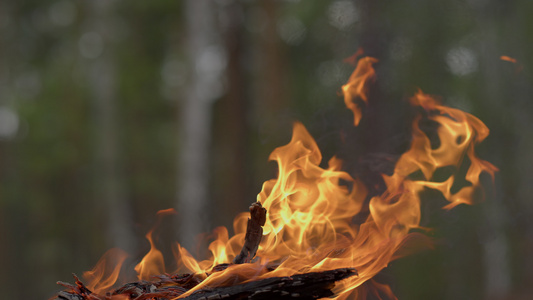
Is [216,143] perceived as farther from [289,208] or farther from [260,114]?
[289,208]

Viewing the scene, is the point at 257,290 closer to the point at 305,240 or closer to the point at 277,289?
the point at 277,289

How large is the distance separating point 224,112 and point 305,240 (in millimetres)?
9147

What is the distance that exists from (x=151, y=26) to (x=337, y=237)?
1514cm

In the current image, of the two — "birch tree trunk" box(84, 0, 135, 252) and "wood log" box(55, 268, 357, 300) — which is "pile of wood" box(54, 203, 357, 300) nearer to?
"wood log" box(55, 268, 357, 300)

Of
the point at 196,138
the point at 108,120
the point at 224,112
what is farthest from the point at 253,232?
the point at 108,120

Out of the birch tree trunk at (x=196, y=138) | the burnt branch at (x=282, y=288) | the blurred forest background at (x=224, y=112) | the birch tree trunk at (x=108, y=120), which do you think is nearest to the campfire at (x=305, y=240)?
the burnt branch at (x=282, y=288)

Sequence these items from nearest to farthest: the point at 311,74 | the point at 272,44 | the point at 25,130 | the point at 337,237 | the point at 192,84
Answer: the point at 337,237 < the point at 192,84 < the point at 272,44 < the point at 311,74 < the point at 25,130

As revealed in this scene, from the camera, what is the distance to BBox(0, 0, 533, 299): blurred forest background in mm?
10055

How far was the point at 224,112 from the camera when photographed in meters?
11.9

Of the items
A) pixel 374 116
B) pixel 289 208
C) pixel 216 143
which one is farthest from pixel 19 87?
pixel 289 208

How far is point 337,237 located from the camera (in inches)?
111

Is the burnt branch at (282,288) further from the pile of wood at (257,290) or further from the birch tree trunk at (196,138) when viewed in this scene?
the birch tree trunk at (196,138)

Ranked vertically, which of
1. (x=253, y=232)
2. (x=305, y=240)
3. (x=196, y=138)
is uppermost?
(x=253, y=232)

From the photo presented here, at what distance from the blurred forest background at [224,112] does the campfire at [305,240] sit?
3.72 metres
